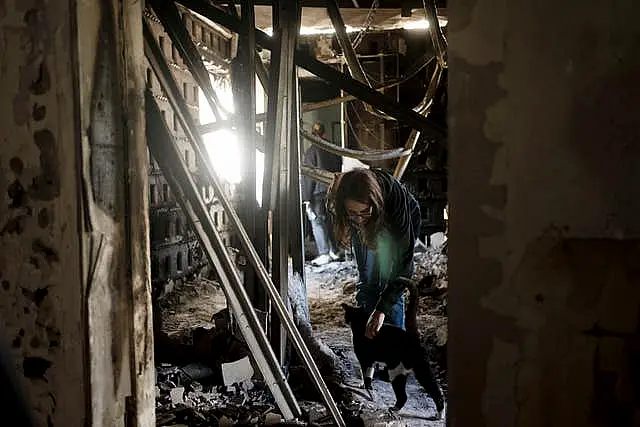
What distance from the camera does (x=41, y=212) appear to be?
4.91ft

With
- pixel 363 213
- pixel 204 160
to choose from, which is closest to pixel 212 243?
pixel 204 160

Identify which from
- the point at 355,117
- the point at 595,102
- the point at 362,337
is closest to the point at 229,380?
the point at 362,337

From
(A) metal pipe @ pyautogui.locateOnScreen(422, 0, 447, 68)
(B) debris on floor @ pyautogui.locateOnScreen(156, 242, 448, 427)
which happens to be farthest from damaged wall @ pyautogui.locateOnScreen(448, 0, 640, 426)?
(A) metal pipe @ pyautogui.locateOnScreen(422, 0, 447, 68)

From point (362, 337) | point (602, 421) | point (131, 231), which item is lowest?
point (362, 337)

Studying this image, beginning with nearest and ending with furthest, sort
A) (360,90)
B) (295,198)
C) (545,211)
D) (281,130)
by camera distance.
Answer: (545,211) → (360,90) → (281,130) → (295,198)

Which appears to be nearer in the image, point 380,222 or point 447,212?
point 447,212

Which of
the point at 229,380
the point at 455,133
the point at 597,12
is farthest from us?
the point at 229,380

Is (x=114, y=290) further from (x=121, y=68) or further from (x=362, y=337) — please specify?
(x=362, y=337)

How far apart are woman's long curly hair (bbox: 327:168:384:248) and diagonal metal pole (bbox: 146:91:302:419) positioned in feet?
3.26

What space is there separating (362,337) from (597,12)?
2380 millimetres

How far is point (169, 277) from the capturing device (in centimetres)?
516

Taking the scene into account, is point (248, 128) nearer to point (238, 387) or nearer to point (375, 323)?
point (375, 323)

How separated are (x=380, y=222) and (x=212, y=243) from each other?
3.88ft

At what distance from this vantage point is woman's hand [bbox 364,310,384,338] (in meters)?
2.96
